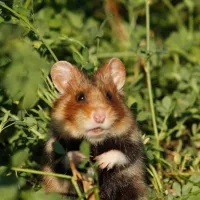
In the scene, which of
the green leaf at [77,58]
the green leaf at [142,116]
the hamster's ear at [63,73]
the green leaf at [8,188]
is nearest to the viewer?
the green leaf at [8,188]

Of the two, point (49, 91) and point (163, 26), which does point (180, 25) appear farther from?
point (49, 91)

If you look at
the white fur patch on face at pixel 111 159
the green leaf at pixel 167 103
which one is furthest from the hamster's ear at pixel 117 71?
the green leaf at pixel 167 103

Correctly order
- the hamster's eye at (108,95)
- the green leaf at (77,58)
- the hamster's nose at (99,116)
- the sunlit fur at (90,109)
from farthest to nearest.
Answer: the green leaf at (77,58), the hamster's eye at (108,95), the sunlit fur at (90,109), the hamster's nose at (99,116)

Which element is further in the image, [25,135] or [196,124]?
[196,124]

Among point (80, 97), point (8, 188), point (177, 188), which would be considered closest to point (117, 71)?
point (80, 97)

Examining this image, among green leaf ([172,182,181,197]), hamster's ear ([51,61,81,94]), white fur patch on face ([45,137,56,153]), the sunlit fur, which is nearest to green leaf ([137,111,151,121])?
the sunlit fur

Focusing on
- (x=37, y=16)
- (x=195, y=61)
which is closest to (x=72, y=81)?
(x=37, y=16)

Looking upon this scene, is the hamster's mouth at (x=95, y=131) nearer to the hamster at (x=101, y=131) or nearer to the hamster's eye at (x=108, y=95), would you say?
the hamster at (x=101, y=131)

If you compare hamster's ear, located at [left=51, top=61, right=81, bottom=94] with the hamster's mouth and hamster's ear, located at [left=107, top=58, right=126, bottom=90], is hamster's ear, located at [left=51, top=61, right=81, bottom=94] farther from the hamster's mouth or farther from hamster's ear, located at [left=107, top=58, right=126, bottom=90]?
the hamster's mouth
